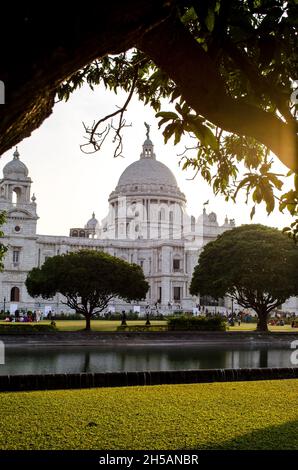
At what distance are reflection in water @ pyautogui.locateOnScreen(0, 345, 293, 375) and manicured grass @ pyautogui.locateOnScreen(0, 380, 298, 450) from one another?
8.13 meters

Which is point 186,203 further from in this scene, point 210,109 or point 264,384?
point 210,109

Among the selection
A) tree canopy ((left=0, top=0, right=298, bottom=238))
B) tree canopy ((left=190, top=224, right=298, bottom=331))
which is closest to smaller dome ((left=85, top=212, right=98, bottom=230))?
tree canopy ((left=190, top=224, right=298, bottom=331))

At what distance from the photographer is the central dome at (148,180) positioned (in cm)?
9875

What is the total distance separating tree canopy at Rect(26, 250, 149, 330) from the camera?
3659cm

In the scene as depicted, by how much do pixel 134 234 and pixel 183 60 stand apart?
94.3 meters

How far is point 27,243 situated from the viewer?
7388 cm

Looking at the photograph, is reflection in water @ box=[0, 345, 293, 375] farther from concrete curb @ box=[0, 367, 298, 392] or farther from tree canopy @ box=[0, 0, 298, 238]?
tree canopy @ box=[0, 0, 298, 238]

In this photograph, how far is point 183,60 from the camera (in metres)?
3.69

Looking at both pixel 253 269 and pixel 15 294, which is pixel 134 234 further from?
pixel 253 269

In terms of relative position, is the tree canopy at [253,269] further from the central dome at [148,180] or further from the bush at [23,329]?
the central dome at [148,180]

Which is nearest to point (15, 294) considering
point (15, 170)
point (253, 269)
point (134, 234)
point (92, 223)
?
point (15, 170)

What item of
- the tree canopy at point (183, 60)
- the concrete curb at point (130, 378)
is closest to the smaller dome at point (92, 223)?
the concrete curb at point (130, 378)
